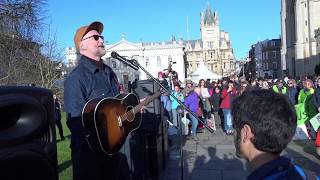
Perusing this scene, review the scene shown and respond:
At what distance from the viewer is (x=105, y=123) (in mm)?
3436

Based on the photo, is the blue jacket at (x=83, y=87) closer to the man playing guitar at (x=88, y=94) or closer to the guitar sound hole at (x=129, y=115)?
the man playing guitar at (x=88, y=94)

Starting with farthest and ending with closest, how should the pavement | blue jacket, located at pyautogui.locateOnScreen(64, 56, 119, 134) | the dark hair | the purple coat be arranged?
the purple coat → the pavement → blue jacket, located at pyautogui.locateOnScreen(64, 56, 119, 134) → the dark hair


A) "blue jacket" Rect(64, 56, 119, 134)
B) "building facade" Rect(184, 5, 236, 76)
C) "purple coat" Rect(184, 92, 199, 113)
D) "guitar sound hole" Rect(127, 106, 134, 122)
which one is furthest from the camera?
"building facade" Rect(184, 5, 236, 76)

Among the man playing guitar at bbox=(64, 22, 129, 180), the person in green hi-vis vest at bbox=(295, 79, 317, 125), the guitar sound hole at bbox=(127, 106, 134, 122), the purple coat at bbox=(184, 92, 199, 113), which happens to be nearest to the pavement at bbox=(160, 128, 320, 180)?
the person in green hi-vis vest at bbox=(295, 79, 317, 125)

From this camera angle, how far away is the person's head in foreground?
2012mm

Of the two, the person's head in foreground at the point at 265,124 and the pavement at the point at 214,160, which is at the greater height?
the person's head in foreground at the point at 265,124

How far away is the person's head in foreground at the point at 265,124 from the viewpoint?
201 cm

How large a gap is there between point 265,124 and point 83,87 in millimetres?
2044

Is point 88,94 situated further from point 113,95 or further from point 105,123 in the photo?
point 105,123

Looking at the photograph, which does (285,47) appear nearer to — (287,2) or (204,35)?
(287,2)

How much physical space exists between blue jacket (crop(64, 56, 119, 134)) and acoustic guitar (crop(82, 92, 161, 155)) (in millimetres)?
141

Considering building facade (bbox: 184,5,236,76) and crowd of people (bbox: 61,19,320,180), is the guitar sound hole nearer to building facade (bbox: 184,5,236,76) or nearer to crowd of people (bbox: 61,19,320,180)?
crowd of people (bbox: 61,19,320,180)

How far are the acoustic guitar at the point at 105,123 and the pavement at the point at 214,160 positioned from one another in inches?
107

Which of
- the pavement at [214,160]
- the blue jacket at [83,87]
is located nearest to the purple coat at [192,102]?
the pavement at [214,160]
